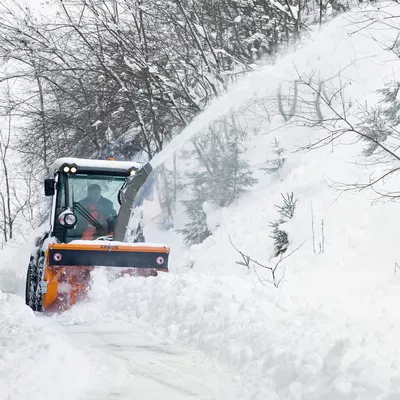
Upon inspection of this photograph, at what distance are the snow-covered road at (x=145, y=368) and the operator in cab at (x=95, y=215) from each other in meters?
3.06

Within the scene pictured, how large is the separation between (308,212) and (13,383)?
29.0ft

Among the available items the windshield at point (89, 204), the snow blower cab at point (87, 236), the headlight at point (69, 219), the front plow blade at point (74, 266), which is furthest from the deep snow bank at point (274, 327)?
Result: the windshield at point (89, 204)

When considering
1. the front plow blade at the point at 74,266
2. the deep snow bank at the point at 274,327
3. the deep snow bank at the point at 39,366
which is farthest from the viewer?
the front plow blade at the point at 74,266

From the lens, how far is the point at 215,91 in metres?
15.9

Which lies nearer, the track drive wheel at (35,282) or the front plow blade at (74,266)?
the front plow blade at (74,266)

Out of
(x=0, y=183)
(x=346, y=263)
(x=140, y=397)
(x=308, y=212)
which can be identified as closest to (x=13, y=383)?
(x=140, y=397)

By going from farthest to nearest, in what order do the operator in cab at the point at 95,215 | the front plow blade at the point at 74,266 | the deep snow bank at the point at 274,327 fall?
the operator in cab at the point at 95,215
the front plow blade at the point at 74,266
the deep snow bank at the point at 274,327

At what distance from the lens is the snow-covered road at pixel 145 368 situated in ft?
13.9

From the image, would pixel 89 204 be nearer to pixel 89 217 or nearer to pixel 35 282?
pixel 89 217

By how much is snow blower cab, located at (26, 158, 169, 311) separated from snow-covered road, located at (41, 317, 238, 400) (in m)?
1.70

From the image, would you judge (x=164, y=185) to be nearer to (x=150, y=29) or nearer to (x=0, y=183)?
(x=150, y=29)

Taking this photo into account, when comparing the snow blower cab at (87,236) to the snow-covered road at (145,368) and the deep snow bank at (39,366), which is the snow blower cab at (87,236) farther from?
the deep snow bank at (39,366)

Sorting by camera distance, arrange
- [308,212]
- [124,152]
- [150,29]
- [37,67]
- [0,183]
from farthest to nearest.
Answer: [0,183], [124,152], [37,67], [150,29], [308,212]

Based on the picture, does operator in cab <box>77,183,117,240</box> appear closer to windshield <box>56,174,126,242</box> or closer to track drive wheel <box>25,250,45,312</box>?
windshield <box>56,174,126,242</box>
